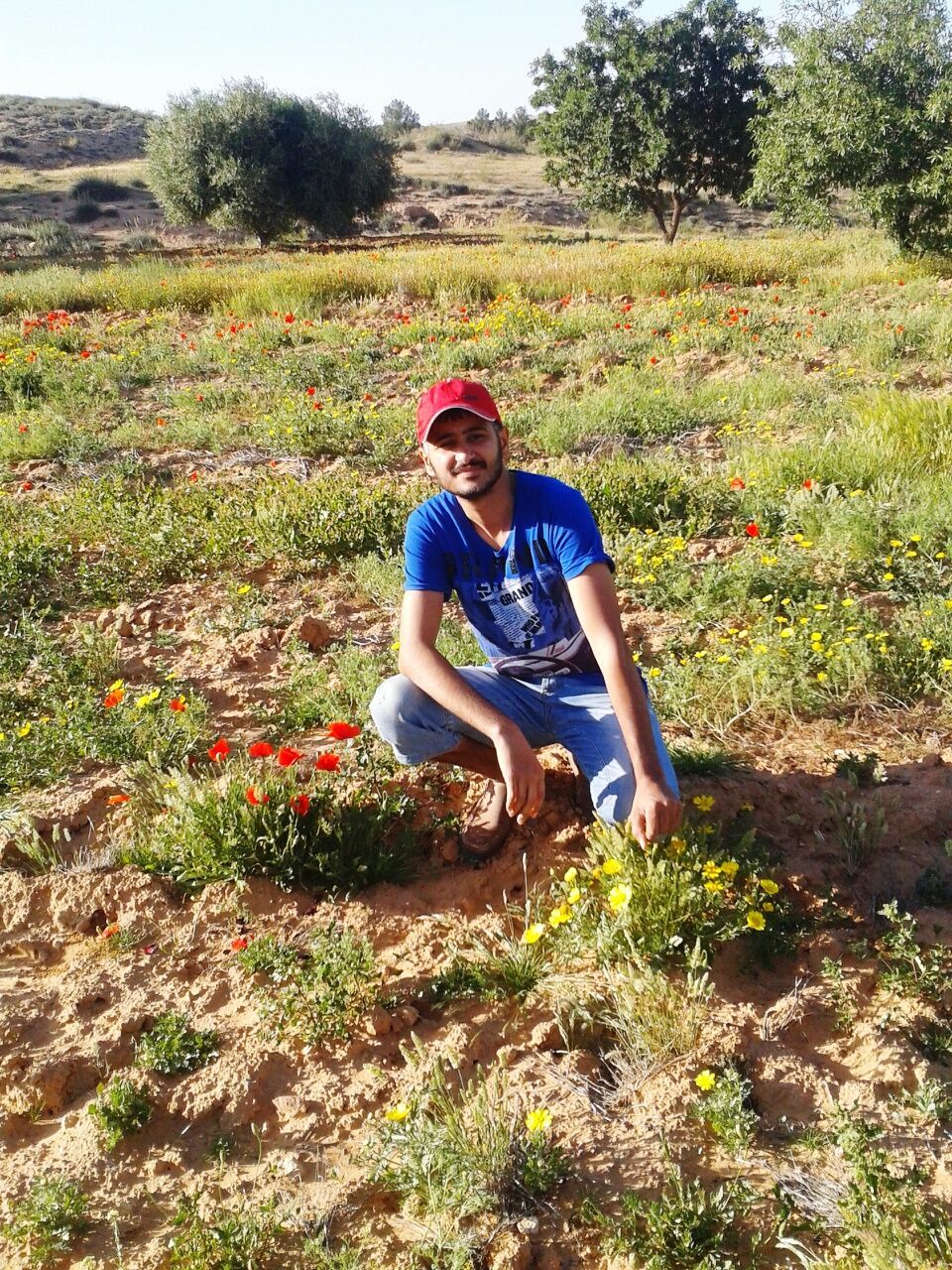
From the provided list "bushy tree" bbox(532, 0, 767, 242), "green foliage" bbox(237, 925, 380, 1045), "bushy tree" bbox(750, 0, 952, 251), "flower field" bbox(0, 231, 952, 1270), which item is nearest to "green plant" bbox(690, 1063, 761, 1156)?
"flower field" bbox(0, 231, 952, 1270)

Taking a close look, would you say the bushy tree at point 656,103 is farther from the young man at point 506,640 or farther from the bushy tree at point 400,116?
the bushy tree at point 400,116

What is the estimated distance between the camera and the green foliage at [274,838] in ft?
9.09

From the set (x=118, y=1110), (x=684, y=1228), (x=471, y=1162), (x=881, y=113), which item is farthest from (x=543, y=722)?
(x=881, y=113)

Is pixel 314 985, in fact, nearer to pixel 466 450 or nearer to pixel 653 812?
pixel 653 812

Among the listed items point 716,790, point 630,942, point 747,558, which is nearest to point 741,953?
point 630,942

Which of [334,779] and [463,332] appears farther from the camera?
[463,332]

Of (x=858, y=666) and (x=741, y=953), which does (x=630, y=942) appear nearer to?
(x=741, y=953)

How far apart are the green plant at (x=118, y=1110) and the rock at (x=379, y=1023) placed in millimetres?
598

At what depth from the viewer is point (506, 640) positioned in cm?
296

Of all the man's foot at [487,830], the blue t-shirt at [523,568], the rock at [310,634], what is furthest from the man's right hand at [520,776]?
the rock at [310,634]

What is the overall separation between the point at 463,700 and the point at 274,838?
2.56 feet

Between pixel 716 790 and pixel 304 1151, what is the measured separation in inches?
66.4

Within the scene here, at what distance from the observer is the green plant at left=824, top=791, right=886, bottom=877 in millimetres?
2626

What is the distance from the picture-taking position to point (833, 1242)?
171 centimetres
